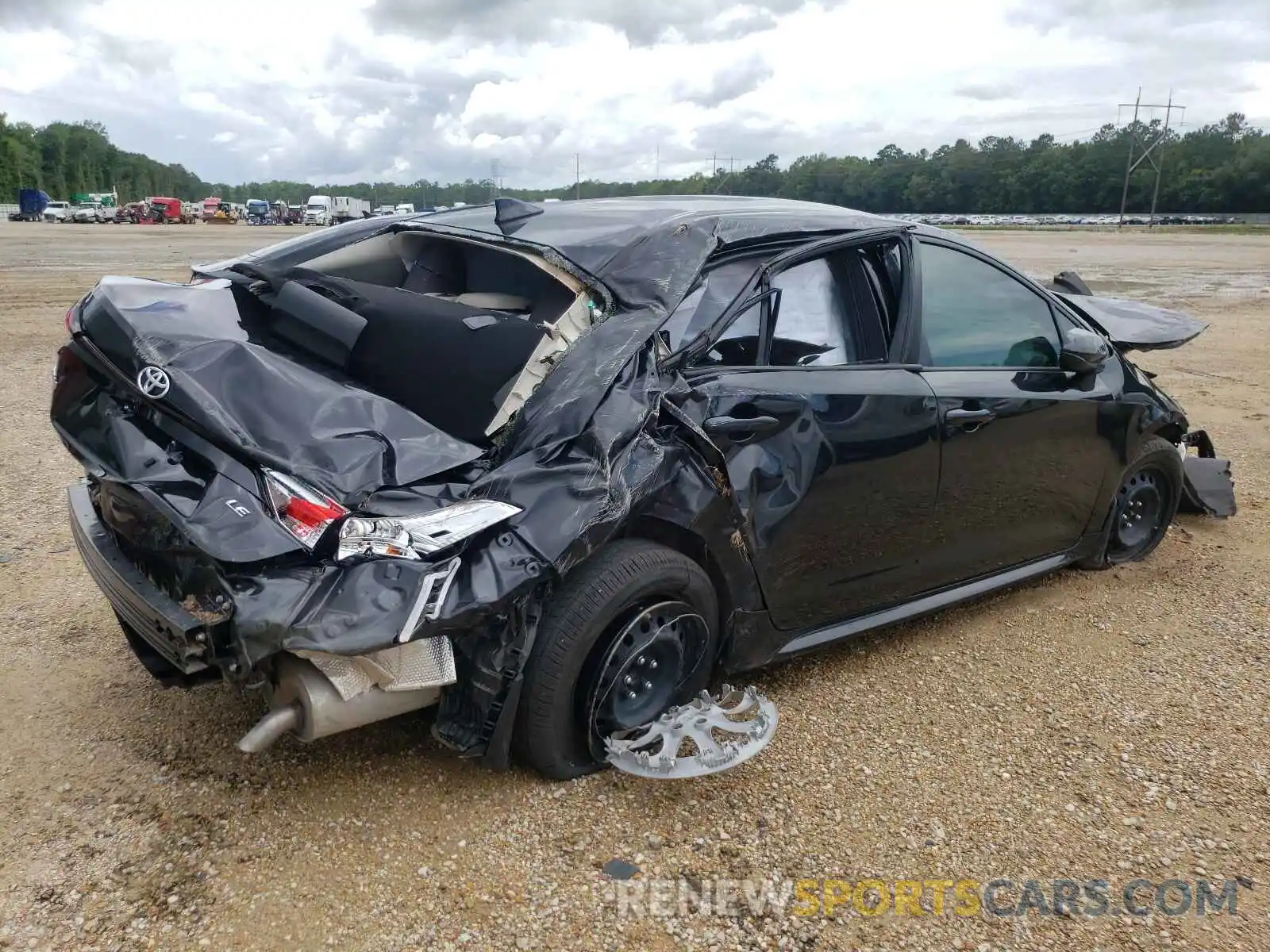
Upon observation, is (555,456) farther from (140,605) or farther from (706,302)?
(140,605)

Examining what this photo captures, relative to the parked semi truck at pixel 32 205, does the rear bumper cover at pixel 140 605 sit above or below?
below

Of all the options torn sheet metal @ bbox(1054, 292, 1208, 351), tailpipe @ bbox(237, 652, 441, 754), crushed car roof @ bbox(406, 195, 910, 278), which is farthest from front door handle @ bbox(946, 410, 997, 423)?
tailpipe @ bbox(237, 652, 441, 754)

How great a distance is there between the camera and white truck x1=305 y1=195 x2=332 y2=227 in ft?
231

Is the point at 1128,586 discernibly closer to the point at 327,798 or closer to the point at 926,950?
the point at 926,950

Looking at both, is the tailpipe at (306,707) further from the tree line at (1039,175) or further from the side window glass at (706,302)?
the tree line at (1039,175)

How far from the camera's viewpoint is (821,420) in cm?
307

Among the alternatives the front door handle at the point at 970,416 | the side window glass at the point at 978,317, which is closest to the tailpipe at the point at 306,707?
the front door handle at the point at 970,416

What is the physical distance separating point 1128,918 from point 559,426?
76.2 inches

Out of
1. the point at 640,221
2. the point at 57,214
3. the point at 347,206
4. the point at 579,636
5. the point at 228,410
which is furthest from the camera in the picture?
the point at 347,206

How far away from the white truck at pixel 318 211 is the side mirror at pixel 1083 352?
6844 centimetres

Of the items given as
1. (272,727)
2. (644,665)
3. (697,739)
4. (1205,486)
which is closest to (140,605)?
(272,727)

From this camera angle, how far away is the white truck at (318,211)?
70.4 metres

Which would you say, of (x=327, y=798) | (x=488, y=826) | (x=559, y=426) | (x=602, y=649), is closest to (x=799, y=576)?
(x=602, y=649)

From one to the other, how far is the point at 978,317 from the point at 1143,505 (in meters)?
1.74
